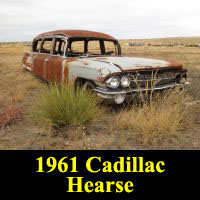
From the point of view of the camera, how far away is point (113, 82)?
443 centimetres

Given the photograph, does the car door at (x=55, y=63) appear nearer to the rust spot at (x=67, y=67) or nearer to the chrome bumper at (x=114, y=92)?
the rust spot at (x=67, y=67)

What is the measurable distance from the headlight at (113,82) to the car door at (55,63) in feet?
5.32

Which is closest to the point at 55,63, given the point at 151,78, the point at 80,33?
the point at 80,33

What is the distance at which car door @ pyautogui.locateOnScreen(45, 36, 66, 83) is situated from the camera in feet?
19.1

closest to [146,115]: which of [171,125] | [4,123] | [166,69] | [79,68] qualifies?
[171,125]

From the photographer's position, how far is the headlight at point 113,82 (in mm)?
4398

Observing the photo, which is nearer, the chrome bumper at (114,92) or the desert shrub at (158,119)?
the desert shrub at (158,119)

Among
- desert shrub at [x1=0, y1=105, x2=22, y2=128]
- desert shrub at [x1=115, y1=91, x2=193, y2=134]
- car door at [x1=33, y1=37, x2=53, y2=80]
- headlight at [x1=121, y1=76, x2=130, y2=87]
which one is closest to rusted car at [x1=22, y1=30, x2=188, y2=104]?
headlight at [x1=121, y1=76, x2=130, y2=87]

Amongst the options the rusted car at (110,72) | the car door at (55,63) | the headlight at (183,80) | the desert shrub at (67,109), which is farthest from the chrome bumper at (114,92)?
the car door at (55,63)

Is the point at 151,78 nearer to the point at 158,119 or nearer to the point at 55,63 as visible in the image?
the point at 158,119

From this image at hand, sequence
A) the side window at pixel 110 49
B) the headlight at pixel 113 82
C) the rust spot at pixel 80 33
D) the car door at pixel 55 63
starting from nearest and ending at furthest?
the headlight at pixel 113 82 → the car door at pixel 55 63 → the rust spot at pixel 80 33 → the side window at pixel 110 49

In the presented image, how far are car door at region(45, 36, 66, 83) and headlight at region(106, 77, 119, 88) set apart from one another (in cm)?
162

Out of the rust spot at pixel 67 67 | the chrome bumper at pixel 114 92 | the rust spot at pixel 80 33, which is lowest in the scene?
the chrome bumper at pixel 114 92

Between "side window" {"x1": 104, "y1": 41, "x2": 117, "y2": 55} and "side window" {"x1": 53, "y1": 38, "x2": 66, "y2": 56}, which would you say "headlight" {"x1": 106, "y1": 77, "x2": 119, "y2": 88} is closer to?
"side window" {"x1": 104, "y1": 41, "x2": 117, "y2": 55}
